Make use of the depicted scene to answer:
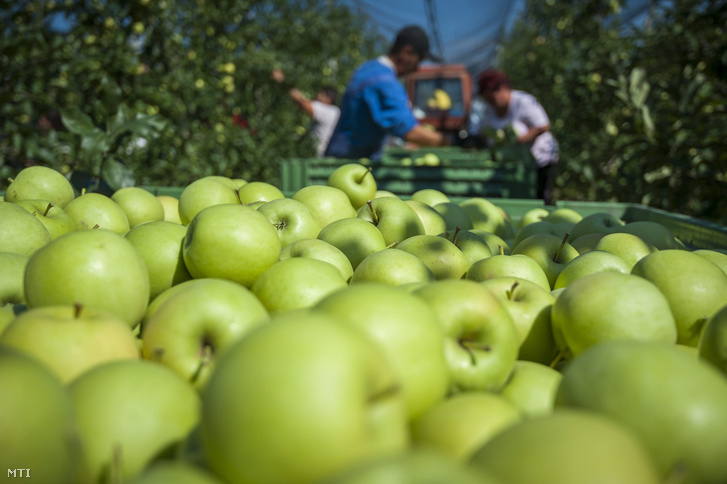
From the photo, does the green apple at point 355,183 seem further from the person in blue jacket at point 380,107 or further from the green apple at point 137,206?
the person in blue jacket at point 380,107

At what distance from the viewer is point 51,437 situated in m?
0.71

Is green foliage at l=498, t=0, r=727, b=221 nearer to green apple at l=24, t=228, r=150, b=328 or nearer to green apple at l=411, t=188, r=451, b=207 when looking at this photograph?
green apple at l=411, t=188, r=451, b=207

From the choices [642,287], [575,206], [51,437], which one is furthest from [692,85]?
[51,437]

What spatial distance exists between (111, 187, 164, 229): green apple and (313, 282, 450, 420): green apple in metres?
1.79

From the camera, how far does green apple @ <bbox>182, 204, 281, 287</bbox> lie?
61.9 inches

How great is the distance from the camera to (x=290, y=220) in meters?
2.07

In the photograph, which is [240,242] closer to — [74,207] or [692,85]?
[74,207]

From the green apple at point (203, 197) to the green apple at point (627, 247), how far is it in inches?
63.6

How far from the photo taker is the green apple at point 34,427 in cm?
69

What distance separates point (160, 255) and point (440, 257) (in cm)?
93

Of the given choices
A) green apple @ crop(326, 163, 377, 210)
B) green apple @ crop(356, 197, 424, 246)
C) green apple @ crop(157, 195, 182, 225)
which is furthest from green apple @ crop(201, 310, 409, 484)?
green apple @ crop(157, 195, 182, 225)

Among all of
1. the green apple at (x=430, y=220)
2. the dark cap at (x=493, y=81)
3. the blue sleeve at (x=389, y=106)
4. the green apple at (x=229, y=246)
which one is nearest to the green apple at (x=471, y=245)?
the green apple at (x=430, y=220)

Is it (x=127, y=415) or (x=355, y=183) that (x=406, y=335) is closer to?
(x=127, y=415)

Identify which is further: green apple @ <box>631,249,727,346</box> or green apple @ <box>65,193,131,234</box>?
green apple @ <box>65,193,131,234</box>
